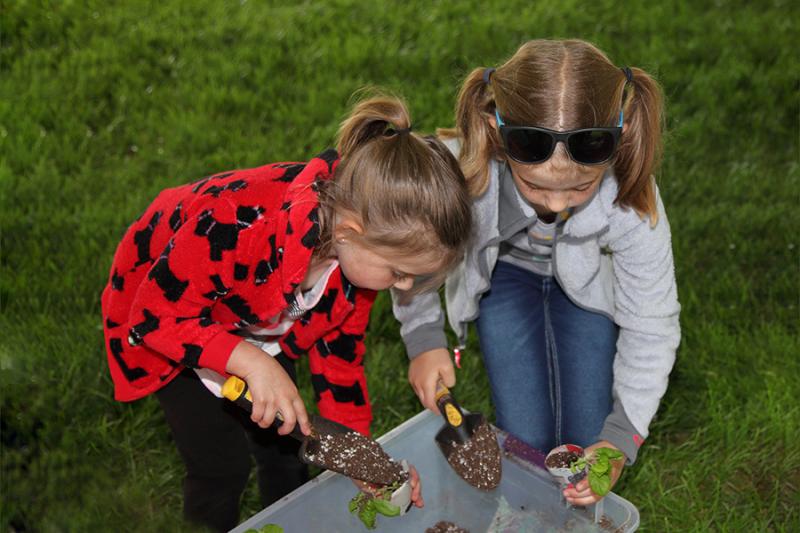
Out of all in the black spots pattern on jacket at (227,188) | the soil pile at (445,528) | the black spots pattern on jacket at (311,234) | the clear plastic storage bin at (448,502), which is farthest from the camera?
the soil pile at (445,528)

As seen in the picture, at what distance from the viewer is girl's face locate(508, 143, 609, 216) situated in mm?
1830

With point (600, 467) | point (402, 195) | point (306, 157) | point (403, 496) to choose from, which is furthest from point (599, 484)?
point (306, 157)

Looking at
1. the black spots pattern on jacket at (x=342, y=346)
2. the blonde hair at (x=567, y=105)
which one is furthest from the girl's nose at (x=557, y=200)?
the black spots pattern on jacket at (x=342, y=346)

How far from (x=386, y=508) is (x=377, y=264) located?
1.79 feet

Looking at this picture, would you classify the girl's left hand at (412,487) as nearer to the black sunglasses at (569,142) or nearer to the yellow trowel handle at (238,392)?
the yellow trowel handle at (238,392)

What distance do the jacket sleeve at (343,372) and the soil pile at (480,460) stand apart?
25 centimetres

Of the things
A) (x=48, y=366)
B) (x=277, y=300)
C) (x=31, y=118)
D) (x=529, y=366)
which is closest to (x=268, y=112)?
(x=31, y=118)

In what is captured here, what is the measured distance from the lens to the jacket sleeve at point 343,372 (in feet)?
6.77

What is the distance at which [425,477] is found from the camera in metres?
2.26

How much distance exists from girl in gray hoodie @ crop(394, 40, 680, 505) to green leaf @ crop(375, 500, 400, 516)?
1.03ft

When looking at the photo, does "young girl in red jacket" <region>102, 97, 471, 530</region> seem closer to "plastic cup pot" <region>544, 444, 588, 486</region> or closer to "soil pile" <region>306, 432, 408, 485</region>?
"soil pile" <region>306, 432, 408, 485</region>

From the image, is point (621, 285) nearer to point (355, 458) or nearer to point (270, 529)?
point (355, 458)

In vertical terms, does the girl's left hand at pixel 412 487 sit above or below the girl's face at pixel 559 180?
below

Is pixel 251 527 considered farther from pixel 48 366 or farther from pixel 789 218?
pixel 789 218
